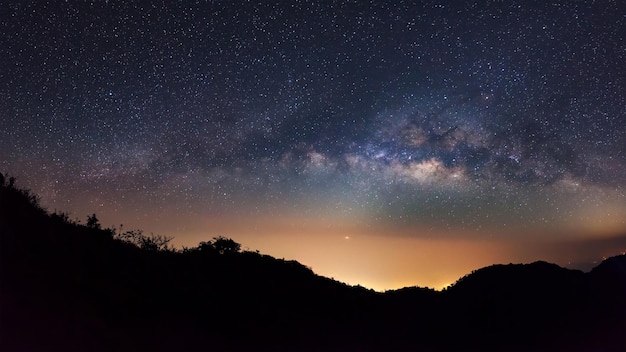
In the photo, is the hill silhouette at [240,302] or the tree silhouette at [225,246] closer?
the hill silhouette at [240,302]

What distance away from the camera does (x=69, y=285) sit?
1650 centimetres

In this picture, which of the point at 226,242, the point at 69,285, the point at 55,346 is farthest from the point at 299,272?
the point at 55,346

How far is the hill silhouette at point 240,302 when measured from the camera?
15172 millimetres

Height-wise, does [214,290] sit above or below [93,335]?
above

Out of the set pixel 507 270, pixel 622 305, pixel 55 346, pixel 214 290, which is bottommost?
pixel 55 346

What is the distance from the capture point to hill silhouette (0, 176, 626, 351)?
15.2m

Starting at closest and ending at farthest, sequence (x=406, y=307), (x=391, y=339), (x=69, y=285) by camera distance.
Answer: (x=69, y=285) → (x=391, y=339) → (x=406, y=307)

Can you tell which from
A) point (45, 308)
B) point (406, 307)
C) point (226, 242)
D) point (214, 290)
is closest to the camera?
point (45, 308)

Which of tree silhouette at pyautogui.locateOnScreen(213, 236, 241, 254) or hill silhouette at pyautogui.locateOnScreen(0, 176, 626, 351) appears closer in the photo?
hill silhouette at pyautogui.locateOnScreen(0, 176, 626, 351)

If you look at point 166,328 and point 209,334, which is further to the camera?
point 209,334

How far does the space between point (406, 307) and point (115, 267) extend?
2467 centimetres

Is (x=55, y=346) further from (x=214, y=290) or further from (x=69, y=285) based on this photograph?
(x=214, y=290)

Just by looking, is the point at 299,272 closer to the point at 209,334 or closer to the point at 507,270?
the point at 209,334

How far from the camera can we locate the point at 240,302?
25.2 m
